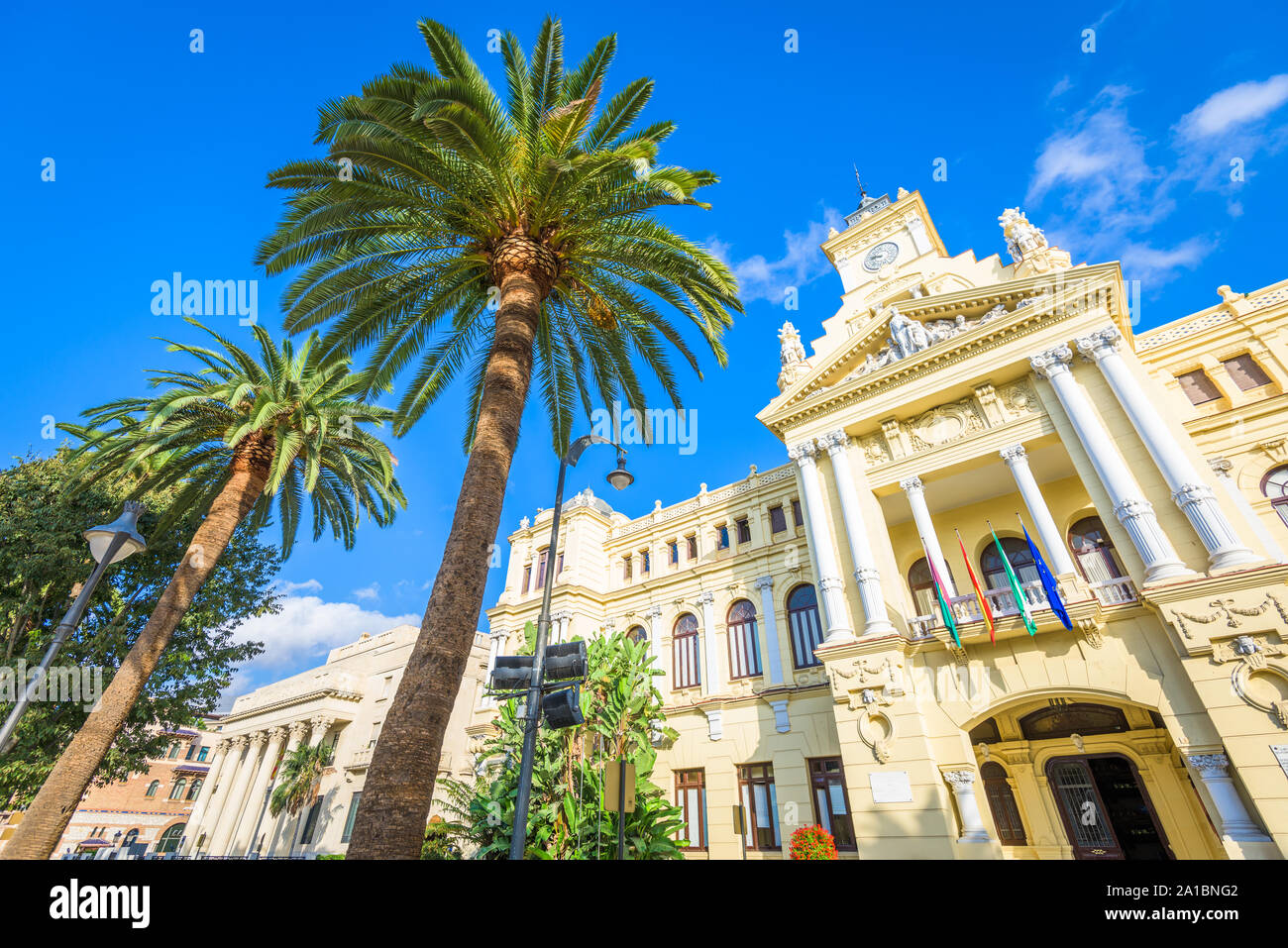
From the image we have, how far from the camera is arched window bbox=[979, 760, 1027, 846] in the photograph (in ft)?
53.8

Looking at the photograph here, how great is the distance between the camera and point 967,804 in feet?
44.1

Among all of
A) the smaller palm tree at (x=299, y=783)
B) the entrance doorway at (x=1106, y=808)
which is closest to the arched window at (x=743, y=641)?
the entrance doorway at (x=1106, y=808)

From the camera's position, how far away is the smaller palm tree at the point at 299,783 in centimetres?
3164

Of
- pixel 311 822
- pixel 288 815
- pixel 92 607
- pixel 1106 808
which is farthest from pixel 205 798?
pixel 1106 808

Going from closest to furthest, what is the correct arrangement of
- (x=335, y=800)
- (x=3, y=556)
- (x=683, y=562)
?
(x=3, y=556) → (x=683, y=562) → (x=335, y=800)

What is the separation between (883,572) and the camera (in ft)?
55.0

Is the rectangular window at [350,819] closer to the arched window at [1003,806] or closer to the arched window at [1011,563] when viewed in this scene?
the arched window at [1003,806]

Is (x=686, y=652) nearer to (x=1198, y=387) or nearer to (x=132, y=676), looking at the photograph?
Answer: (x=132, y=676)

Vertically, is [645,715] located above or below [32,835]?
above

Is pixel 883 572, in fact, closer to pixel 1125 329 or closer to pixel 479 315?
pixel 1125 329

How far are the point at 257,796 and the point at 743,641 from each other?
31499 mm

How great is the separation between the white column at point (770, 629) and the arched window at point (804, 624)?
55 cm
